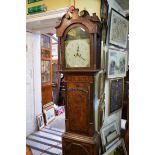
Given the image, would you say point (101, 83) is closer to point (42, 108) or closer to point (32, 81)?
point (32, 81)

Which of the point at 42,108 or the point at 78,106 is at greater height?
the point at 78,106

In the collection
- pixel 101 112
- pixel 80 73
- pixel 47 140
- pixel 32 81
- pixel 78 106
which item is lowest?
pixel 47 140

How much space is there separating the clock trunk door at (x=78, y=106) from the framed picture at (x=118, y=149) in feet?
1.67

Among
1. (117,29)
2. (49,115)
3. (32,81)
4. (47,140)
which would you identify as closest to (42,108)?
(49,115)

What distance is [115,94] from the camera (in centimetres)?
239

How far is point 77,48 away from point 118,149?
1337mm

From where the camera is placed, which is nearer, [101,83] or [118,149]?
[101,83]

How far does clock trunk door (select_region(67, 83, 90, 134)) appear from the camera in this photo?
1783 millimetres

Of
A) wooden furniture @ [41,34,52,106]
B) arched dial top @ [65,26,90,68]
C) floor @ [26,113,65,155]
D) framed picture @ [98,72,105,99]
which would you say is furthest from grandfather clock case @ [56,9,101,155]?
wooden furniture @ [41,34,52,106]

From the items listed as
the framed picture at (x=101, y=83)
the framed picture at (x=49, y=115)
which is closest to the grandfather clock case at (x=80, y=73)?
the framed picture at (x=101, y=83)

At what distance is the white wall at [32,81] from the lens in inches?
120

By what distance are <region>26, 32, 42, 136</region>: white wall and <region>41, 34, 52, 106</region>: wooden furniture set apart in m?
0.47
